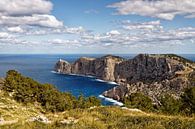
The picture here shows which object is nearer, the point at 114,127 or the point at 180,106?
the point at 114,127

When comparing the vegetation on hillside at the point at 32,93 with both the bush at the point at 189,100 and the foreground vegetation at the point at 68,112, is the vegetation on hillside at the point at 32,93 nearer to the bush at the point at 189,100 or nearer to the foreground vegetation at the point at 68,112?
the foreground vegetation at the point at 68,112

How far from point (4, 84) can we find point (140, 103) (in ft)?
132

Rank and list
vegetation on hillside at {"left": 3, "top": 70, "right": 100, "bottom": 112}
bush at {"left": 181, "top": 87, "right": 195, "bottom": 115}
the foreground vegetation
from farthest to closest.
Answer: bush at {"left": 181, "top": 87, "right": 195, "bottom": 115}
vegetation on hillside at {"left": 3, "top": 70, "right": 100, "bottom": 112}
the foreground vegetation

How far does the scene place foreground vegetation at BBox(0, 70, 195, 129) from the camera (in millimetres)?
19359

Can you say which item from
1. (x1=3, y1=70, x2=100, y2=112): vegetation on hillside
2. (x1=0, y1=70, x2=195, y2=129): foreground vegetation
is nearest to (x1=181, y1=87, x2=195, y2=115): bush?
(x1=0, y1=70, x2=195, y2=129): foreground vegetation

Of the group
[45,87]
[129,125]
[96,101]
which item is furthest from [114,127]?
[96,101]

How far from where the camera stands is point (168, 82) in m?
196

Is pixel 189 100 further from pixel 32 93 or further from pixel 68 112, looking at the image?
pixel 68 112

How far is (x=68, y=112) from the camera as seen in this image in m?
27.1

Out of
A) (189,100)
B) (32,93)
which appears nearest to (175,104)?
(189,100)

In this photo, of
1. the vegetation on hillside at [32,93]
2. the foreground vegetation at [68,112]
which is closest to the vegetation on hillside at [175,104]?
the foreground vegetation at [68,112]

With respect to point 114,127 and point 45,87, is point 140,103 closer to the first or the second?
point 45,87

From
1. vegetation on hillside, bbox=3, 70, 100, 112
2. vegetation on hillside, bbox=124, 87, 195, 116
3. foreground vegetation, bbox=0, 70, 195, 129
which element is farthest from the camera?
vegetation on hillside, bbox=124, 87, 195, 116

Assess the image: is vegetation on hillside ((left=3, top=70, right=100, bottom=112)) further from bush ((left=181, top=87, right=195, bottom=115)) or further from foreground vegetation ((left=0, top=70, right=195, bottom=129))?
bush ((left=181, top=87, right=195, bottom=115))
